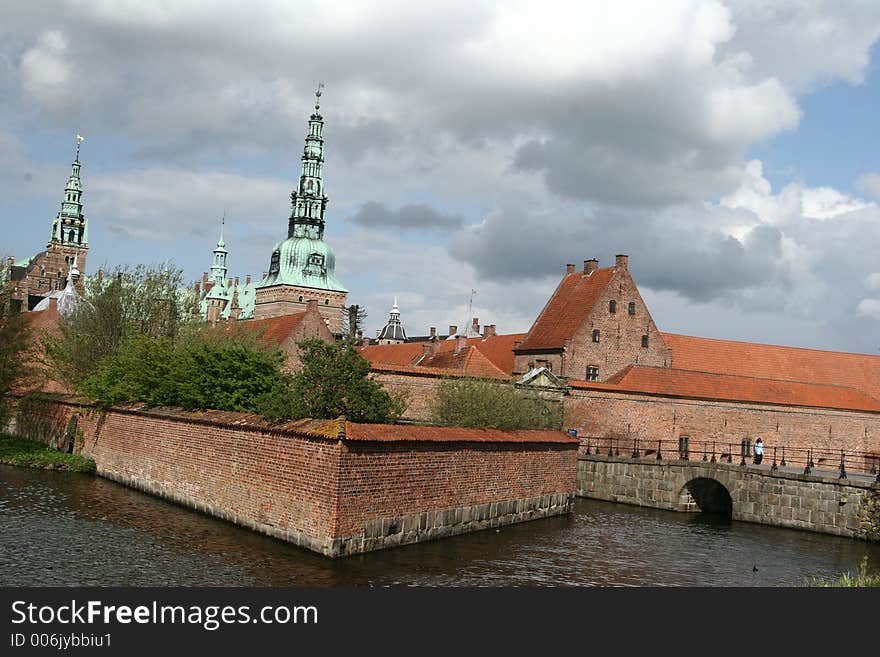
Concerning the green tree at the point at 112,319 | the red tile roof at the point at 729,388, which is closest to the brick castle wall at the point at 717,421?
the red tile roof at the point at 729,388

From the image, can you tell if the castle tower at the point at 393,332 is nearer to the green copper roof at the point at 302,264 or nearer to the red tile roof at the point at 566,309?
the green copper roof at the point at 302,264

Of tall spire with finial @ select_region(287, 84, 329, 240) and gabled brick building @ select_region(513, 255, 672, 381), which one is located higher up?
tall spire with finial @ select_region(287, 84, 329, 240)

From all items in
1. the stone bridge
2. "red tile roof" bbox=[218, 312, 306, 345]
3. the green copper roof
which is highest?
the green copper roof

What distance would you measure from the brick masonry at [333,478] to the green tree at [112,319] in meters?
6.62

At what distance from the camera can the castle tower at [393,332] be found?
318 ft

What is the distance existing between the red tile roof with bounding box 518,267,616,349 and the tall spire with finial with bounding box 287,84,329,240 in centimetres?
4181

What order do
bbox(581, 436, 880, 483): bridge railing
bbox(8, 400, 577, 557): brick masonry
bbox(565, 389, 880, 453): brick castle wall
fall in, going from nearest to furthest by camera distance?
1. bbox(8, 400, 577, 557): brick masonry
2. bbox(581, 436, 880, 483): bridge railing
3. bbox(565, 389, 880, 453): brick castle wall

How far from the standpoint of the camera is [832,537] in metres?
25.4

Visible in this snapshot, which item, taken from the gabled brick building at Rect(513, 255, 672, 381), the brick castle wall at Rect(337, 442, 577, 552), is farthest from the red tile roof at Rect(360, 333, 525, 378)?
the brick castle wall at Rect(337, 442, 577, 552)

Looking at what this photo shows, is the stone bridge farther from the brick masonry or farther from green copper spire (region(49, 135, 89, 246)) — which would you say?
green copper spire (region(49, 135, 89, 246))

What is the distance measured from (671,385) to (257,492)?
87.8 ft

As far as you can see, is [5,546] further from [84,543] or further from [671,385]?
[671,385]

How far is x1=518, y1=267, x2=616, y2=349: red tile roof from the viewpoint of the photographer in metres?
41.9

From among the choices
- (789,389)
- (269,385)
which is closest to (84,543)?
(269,385)
